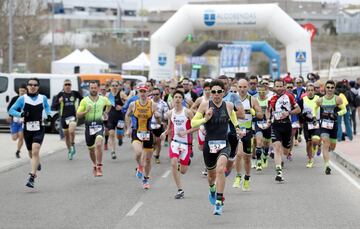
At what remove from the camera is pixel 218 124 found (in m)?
12.4

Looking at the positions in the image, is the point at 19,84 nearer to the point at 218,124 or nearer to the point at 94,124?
the point at 94,124

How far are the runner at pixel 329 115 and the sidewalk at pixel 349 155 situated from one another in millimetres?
734

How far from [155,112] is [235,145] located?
3.07 m

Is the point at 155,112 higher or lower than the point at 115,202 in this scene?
higher

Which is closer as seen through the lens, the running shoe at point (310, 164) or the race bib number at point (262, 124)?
the race bib number at point (262, 124)

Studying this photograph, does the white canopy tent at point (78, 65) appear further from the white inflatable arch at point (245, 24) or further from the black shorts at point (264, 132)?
the black shorts at point (264, 132)

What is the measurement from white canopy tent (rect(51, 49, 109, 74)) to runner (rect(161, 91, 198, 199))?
111 ft

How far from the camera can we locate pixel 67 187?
15922mm

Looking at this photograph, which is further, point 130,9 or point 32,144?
point 130,9

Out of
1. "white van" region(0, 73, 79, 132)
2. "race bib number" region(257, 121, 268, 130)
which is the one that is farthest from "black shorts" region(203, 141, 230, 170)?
A: "white van" region(0, 73, 79, 132)

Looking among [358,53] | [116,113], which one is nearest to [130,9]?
[358,53]

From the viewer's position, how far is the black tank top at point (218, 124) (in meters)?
12.4

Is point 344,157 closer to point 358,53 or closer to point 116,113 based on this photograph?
point 116,113

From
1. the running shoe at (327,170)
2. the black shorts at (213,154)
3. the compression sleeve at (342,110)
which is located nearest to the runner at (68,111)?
the running shoe at (327,170)
